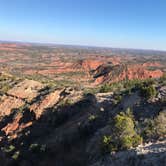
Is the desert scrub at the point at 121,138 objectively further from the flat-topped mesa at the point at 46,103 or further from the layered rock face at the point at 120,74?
the layered rock face at the point at 120,74

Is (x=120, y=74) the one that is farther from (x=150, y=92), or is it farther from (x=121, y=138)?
(x=121, y=138)

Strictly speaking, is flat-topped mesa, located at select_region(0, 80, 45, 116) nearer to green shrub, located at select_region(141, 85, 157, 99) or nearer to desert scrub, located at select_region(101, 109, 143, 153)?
green shrub, located at select_region(141, 85, 157, 99)

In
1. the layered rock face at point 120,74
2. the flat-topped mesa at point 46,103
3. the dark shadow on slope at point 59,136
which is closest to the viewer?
the dark shadow on slope at point 59,136

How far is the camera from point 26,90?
1419 inches

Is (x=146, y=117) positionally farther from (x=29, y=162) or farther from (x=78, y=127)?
(x=29, y=162)

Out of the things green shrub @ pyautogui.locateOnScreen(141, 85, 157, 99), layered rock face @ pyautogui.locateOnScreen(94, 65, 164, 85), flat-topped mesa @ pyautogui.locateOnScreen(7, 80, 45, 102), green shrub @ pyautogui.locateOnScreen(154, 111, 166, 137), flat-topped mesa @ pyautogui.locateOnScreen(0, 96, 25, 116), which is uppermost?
green shrub @ pyautogui.locateOnScreen(141, 85, 157, 99)

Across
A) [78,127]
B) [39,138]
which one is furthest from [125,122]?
[39,138]

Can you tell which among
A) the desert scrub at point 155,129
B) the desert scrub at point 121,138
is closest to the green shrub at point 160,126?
the desert scrub at point 155,129

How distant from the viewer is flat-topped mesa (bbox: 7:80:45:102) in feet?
113

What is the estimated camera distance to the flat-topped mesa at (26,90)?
113 ft

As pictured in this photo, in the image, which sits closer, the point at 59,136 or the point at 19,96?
the point at 59,136

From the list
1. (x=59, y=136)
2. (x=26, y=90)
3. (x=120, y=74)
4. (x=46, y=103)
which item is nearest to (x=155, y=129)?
(x=59, y=136)

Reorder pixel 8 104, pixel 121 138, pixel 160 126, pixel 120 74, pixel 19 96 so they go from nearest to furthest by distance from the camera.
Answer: pixel 121 138
pixel 160 126
pixel 8 104
pixel 19 96
pixel 120 74

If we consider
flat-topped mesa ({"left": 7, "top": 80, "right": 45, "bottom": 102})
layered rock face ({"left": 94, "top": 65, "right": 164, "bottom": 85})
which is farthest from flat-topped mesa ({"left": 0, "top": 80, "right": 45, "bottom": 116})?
layered rock face ({"left": 94, "top": 65, "right": 164, "bottom": 85})
